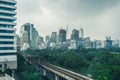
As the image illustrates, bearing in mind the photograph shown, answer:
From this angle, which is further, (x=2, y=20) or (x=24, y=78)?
(x=2, y=20)

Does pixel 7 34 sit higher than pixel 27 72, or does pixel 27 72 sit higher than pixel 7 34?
pixel 7 34

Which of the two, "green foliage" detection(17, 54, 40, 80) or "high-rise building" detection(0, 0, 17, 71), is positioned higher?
"high-rise building" detection(0, 0, 17, 71)

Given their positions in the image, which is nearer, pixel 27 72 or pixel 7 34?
pixel 27 72

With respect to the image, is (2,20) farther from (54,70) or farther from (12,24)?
(54,70)

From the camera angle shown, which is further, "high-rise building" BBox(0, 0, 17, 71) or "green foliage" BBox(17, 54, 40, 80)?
"high-rise building" BBox(0, 0, 17, 71)

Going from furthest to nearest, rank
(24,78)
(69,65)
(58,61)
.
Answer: (58,61), (69,65), (24,78)

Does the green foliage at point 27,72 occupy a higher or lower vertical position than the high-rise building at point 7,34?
lower

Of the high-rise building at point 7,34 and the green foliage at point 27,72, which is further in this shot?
the high-rise building at point 7,34

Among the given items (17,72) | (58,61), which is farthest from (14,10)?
(58,61)
